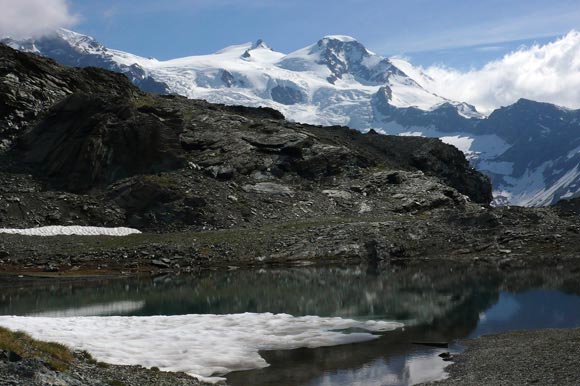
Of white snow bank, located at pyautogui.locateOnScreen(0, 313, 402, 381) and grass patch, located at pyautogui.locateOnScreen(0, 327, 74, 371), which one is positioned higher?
grass patch, located at pyautogui.locateOnScreen(0, 327, 74, 371)

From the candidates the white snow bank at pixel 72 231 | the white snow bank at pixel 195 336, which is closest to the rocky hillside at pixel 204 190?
the white snow bank at pixel 72 231

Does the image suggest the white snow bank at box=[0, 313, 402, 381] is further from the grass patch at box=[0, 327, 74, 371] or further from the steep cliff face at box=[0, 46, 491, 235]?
the steep cliff face at box=[0, 46, 491, 235]

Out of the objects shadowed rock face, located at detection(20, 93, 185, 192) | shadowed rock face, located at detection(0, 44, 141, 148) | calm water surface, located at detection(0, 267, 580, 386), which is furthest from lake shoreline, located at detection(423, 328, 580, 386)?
shadowed rock face, located at detection(0, 44, 141, 148)

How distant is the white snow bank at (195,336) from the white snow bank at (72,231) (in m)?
49.7

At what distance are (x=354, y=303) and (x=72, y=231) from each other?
174 ft

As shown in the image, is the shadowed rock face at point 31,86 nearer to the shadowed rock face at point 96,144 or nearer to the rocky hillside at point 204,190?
the rocky hillside at point 204,190

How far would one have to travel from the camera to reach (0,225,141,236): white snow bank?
9306cm

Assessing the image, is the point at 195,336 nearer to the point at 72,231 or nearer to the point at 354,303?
the point at 354,303

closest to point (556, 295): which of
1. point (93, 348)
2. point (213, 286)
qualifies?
point (213, 286)

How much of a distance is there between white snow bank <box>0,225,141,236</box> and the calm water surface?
62.4 feet

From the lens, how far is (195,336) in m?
42.9

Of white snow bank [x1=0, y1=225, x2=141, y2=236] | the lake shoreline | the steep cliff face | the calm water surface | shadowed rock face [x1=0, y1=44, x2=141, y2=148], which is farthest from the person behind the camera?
shadowed rock face [x1=0, y1=44, x2=141, y2=148]

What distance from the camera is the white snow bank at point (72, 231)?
9306 centimetres

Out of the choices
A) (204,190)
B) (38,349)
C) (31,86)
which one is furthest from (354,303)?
(31,86)
